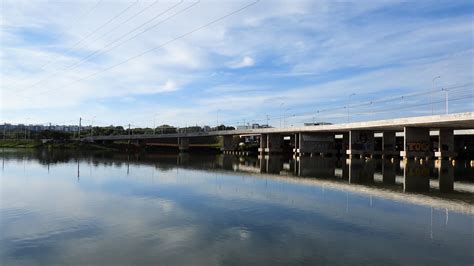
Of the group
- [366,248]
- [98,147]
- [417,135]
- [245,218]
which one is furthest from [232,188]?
[98,147]

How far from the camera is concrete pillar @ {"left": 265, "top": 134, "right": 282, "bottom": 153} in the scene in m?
110

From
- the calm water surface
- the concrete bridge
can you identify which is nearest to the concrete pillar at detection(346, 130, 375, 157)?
the concrete bridge

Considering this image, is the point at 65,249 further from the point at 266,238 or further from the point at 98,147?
the point at 98,147

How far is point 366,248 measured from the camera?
1272 centimetres

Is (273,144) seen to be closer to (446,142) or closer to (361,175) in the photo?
(446,142)

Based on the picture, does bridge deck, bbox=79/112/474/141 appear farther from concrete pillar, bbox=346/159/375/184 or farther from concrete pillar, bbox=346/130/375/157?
concrete pillar, bbox=346/159/375/184

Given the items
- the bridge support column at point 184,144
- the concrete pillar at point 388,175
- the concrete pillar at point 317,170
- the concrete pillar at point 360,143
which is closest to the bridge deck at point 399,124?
the concrete pillar at point 360,143

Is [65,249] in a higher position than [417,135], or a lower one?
lower

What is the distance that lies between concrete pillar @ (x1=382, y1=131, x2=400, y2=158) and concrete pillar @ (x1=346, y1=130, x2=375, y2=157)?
2.73 metres

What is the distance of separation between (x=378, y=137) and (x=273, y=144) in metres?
30.5

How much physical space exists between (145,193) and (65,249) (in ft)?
42.0

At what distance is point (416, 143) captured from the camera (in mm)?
68688

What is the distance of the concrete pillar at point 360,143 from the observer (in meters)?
82.9

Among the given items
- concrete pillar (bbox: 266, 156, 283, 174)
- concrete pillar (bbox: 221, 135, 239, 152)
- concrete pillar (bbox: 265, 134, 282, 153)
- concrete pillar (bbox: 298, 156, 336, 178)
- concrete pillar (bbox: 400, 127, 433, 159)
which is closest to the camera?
concrete pillar (bbox: 298, 156, 336, 178)
